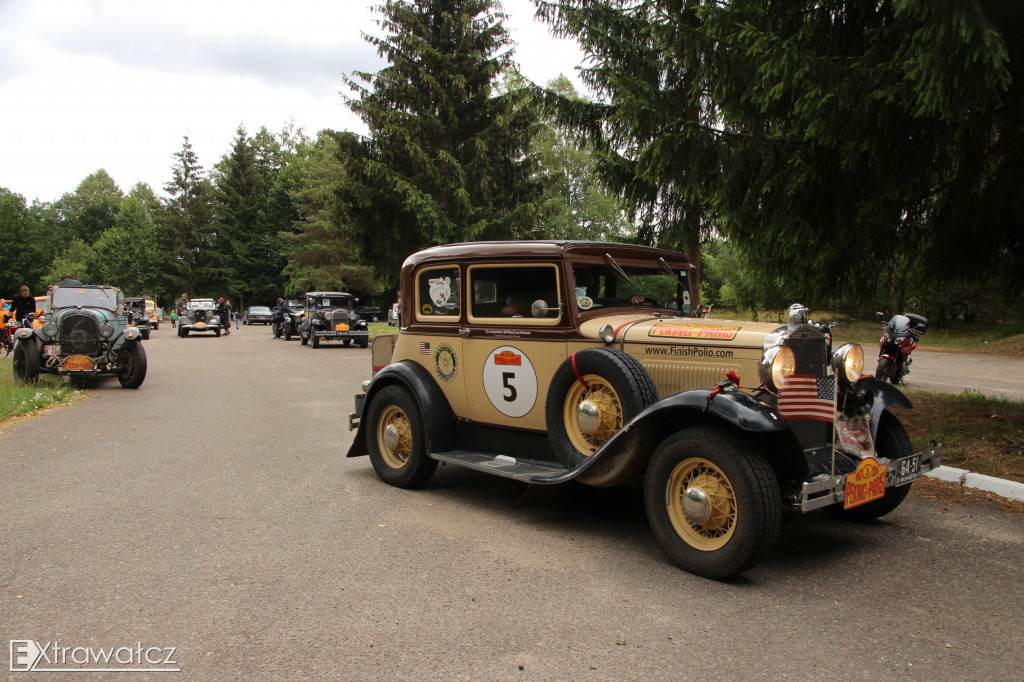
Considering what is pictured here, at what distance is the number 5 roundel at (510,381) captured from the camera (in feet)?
17.2

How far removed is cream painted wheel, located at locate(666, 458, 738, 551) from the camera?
388cm

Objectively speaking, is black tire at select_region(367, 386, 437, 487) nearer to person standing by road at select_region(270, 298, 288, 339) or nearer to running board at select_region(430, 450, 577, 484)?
running board at select_region(430, 450, 577, 484)

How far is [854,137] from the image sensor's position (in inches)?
239

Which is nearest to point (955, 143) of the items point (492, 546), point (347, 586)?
point (492, 546)

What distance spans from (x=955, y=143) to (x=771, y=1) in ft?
7.24

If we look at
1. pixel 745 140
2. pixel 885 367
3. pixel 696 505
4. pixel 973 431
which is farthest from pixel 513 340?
pixel 885 367

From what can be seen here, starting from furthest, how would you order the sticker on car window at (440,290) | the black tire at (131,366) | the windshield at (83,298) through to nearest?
the windshield at (83,298)
the black tire at (131,366)
the sticker on car window at (440,290)

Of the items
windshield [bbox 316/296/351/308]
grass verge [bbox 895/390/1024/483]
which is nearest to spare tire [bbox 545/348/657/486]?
grass verge [bbox 895/390/1024/483]

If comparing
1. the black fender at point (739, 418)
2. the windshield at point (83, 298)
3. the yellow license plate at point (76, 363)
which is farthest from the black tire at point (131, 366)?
the black fender at point (739, 418)

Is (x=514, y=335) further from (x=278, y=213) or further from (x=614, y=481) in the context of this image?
(x=278, y=213)

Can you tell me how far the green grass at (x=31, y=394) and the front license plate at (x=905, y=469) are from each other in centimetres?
1023

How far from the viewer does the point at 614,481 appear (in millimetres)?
4414

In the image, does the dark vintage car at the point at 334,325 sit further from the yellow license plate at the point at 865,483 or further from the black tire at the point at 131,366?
the yellow license plate at the point at 865,483

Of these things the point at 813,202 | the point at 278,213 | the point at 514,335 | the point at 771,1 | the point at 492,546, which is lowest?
the point at 492,546
